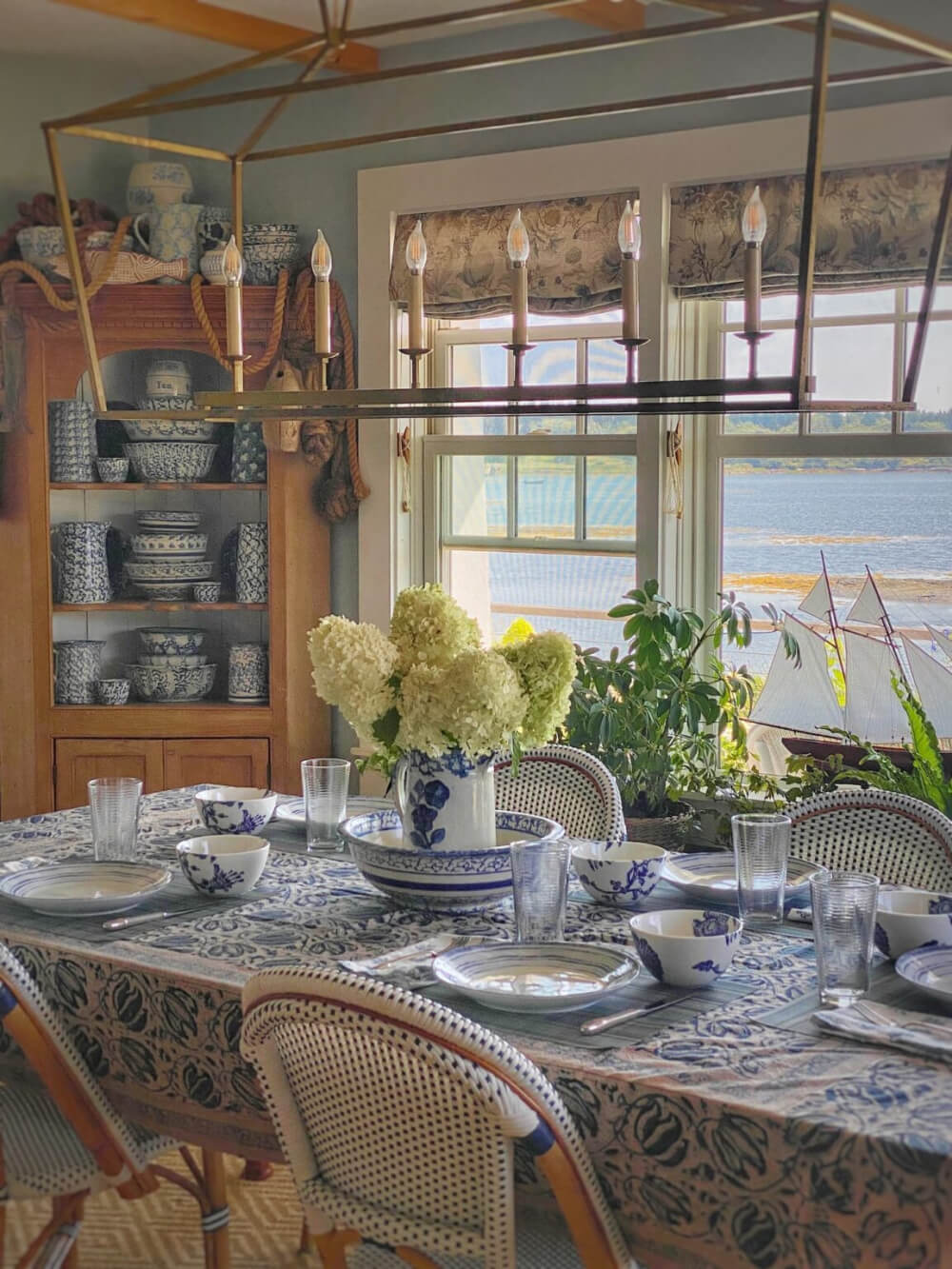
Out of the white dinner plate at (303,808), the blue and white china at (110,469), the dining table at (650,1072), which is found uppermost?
the blue and white china at (110,469)

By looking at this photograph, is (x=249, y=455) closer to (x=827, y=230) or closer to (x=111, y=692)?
(x=111, y=692)

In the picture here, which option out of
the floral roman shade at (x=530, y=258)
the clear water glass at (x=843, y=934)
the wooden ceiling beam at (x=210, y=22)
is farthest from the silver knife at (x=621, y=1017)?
the wooden ceiling beam at (x=210, y=22)

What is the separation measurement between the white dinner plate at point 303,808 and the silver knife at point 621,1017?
3.45 feet

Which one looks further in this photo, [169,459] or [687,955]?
[169,459]

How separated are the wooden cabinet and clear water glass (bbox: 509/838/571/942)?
7.68ft

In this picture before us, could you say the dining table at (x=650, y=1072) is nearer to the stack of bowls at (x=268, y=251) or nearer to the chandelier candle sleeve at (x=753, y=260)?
the chandelier candle sleeve at (x=753, y=260)

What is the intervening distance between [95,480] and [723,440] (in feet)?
6.11

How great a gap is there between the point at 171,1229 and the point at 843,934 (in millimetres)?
1617

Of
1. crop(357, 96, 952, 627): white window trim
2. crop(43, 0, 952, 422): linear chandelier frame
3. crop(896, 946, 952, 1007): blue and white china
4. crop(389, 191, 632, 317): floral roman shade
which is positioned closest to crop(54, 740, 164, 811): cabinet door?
crop(357, 96, 952, 627): white window trim

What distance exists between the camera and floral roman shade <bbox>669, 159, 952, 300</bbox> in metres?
3.30

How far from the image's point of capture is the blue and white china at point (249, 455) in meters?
4.26

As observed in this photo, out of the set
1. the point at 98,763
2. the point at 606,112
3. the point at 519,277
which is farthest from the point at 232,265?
the point at 98,763

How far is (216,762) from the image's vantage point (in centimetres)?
429

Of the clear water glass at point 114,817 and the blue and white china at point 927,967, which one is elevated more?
the clear water glass at point 114,817
